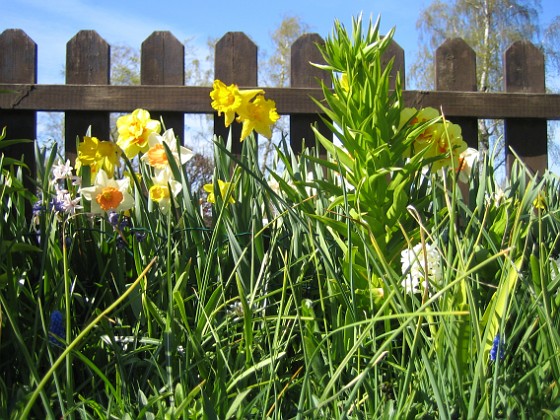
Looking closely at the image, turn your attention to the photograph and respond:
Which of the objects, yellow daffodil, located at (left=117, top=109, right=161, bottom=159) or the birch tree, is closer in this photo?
yellow daffodil, located at (left=117, top=109, right=161, bottom=159)

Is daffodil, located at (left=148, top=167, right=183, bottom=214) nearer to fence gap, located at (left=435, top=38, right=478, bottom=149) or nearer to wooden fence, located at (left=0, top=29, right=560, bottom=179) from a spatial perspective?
wooden fence, located at (left=0, top=29, right=560, bottom=179)

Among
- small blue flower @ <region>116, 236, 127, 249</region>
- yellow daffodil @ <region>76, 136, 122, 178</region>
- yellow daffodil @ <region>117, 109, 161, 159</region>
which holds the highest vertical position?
yellow daffodil @ <region>117, 109, 161, 159</region>

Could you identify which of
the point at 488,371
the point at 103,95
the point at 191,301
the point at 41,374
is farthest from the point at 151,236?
the point at 103,95

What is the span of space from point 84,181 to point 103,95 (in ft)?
5.62

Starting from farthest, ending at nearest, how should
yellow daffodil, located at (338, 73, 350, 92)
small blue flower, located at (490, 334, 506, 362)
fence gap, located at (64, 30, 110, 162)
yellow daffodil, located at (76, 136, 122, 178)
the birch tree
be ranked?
1. the birch tree
2. fence gap, located at (64, 30, 110, 162)
3. yellow daffodil, located at (76, 136, 122, 178)
4. yellow daffodil, located at (338, 73, 350, 92)
5. small blue flower, located at (490, 334, 506, 362)

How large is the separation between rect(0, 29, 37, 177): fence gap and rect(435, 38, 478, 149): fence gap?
2164mm

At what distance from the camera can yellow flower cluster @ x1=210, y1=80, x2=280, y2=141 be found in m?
1.32

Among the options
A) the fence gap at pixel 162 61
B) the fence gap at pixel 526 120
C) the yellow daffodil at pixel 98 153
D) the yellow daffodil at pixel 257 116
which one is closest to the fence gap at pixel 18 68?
the fence gap at pixel 162 61

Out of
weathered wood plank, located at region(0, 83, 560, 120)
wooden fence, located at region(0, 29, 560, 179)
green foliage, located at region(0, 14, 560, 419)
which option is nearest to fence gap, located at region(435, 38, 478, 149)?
wooden fence, located at region(0, 29, 560, 179)

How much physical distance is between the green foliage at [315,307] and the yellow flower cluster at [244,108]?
0.08 metres

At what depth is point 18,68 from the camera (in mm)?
3166

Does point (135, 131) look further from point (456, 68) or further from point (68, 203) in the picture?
point (456, 68)

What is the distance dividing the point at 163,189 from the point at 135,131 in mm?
164

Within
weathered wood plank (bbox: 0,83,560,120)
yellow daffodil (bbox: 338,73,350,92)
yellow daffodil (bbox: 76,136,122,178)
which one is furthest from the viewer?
weathered wood plank (bbox: 0,83,560,120)
